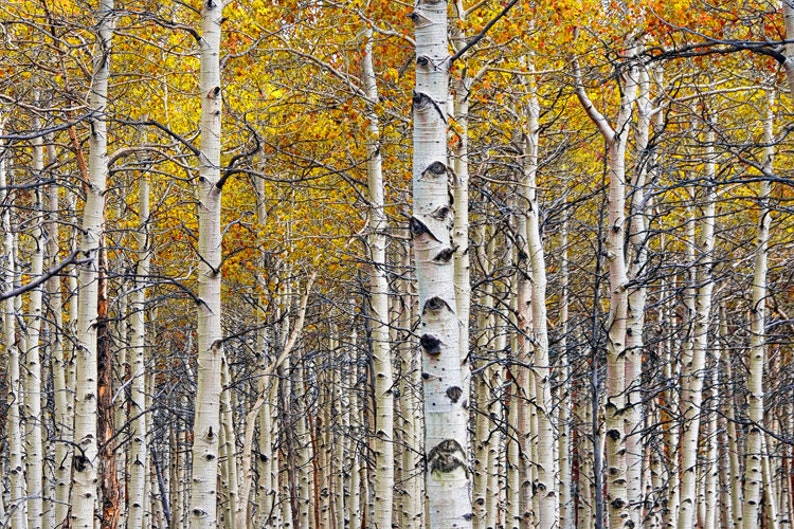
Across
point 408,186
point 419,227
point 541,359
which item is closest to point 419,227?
point 419,227

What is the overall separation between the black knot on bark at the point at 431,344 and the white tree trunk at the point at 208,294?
3006 millimetres

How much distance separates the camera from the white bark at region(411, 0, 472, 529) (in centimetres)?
396

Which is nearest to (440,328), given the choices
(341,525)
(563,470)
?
(563,470)

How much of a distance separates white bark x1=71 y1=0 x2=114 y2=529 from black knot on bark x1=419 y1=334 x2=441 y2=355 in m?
3.88

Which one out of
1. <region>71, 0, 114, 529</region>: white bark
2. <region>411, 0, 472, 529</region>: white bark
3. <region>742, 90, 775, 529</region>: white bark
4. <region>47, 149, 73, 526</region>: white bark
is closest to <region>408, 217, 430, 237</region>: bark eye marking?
<region>411, 0, 472, 529</region>: white bark

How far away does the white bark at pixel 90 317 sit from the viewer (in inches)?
269

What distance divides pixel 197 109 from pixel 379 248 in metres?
4.05

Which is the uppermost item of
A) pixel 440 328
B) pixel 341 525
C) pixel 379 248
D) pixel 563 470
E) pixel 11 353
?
pixel 379 248

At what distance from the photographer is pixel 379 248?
988 cm

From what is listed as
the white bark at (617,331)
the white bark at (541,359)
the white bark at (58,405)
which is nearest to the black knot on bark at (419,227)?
the white bark at (617,331)

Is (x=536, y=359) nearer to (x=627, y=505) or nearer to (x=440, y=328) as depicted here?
(x=627, y=505)

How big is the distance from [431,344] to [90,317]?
418cm

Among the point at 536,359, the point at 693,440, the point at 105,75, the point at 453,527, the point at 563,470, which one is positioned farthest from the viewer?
the point at 563,470

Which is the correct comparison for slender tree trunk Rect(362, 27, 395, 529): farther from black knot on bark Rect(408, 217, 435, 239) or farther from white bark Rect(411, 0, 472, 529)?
black knot on bark Rect(408, 217, 435, 239)
